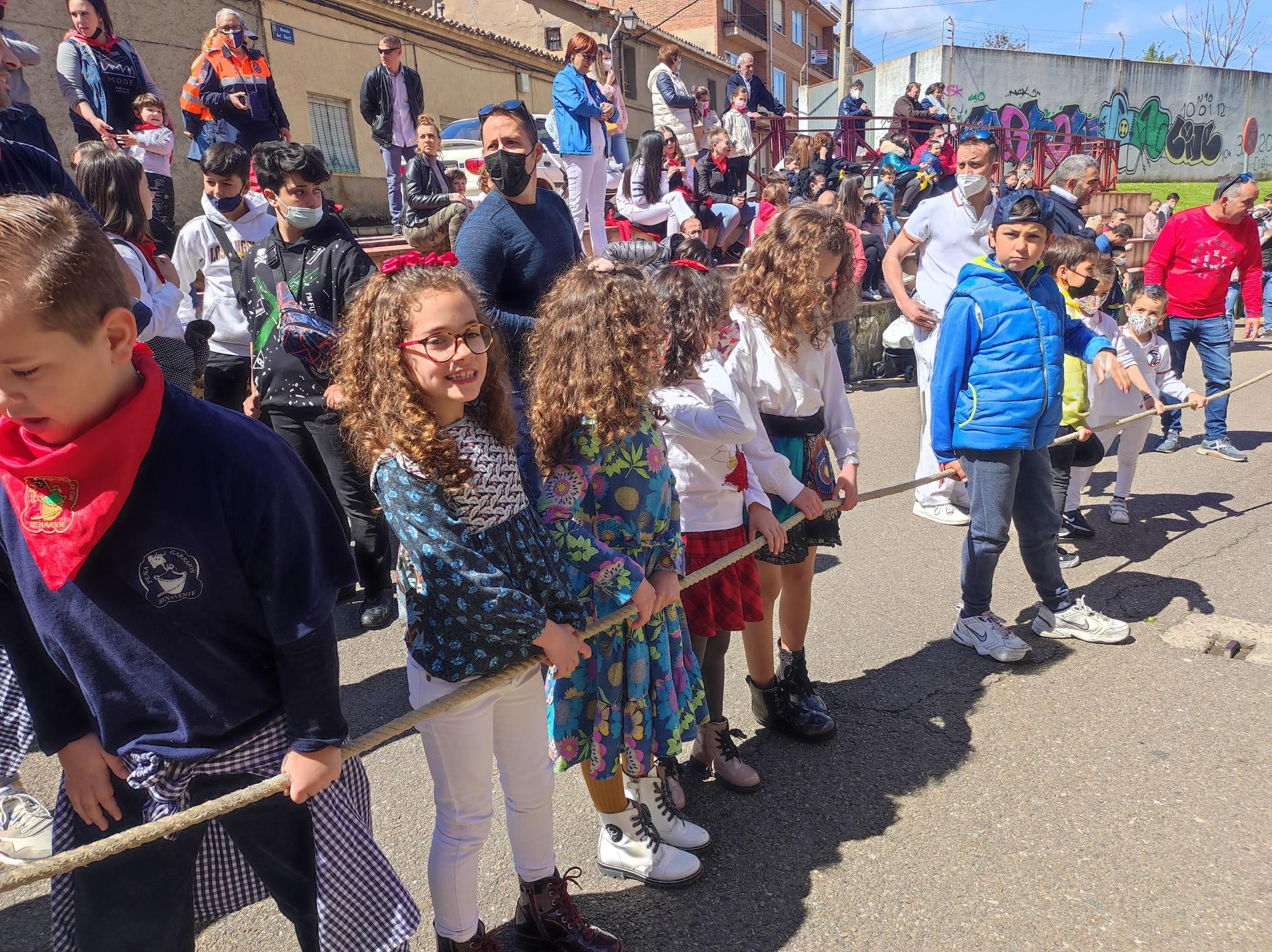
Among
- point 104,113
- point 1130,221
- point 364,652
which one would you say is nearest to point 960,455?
point 364,652

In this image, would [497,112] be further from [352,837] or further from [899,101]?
[899,101]

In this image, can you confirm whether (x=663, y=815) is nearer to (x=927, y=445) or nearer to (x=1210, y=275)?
(x=927, y=445)

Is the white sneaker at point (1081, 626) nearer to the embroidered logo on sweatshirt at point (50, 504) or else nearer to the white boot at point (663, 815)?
the white boot at point (663, 815)

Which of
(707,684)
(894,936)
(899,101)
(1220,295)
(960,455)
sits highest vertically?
(899,101)

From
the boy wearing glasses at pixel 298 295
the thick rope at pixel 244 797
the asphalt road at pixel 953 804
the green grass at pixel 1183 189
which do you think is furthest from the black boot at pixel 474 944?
the green grass at pixel 1183 189

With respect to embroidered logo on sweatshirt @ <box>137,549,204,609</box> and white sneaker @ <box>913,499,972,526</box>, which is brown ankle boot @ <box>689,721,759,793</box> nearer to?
embroidered logo on sweatshirt @ <box>137,549,204,609</box>

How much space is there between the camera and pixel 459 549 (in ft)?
6.11

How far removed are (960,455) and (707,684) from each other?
5.49 ft

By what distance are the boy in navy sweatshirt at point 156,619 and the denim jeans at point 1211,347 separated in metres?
7.28

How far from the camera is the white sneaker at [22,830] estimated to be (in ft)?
8.59

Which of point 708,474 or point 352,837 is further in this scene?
point 708,474

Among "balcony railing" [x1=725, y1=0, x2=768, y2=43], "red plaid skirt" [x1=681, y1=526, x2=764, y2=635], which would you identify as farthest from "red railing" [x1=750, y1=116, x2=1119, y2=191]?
"balcony railing" [x1=725, y1=0, x2=768, y2=43]

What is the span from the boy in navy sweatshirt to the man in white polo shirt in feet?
14.2

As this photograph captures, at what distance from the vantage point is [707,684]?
117 inches
